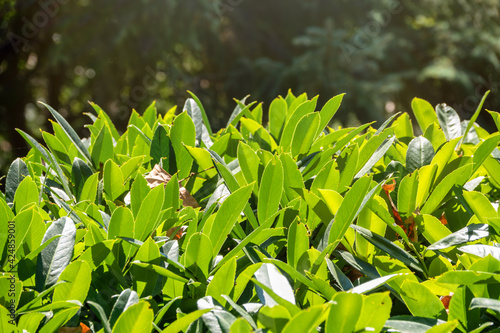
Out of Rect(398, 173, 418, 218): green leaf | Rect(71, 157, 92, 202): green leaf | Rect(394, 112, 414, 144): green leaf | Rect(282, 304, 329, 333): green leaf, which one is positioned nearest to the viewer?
Rect(282, 304, 329, 333): green leaf

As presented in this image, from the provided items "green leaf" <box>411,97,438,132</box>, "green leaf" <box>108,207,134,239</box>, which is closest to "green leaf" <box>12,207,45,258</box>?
"green leaf" <box>108,207,134,239</box>

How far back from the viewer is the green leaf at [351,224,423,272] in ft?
2.75

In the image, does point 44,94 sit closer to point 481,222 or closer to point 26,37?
point 26,37

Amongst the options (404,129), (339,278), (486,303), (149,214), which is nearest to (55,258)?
(149,214)

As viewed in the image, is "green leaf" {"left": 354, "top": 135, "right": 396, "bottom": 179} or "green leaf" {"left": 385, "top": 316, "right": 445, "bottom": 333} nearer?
"green leaf" {"left": 385, "top": 316, "right": 445, "bottom": 333}

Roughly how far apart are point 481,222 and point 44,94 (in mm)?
10351

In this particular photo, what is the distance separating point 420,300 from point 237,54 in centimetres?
802

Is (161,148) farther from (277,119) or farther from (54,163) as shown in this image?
(277,119)

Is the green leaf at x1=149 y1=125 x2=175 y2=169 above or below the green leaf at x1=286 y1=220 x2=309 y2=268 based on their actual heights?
above

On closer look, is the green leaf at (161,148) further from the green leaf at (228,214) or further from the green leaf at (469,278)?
the green leaf at (469,278)

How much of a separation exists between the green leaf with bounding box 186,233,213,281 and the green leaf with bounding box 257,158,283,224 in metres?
0.16

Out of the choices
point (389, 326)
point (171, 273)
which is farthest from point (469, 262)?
point (171, 273)

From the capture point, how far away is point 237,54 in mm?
8430

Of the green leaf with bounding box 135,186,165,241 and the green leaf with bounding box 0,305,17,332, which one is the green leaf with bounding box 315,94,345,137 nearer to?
the green leaf with bounding box 135,186,165,241
